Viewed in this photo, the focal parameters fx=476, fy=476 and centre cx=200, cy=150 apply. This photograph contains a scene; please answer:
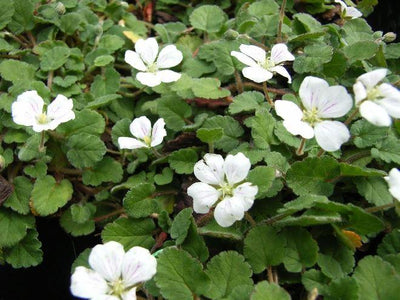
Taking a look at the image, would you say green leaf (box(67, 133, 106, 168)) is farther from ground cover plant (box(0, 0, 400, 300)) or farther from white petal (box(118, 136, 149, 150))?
white petal (box(118, 136, 149, 150))

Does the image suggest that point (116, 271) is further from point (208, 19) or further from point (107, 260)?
point (208, 19)

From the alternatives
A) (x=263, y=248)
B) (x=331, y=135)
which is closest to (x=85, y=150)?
(x=263, y=248)

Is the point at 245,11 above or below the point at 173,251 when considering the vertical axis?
above

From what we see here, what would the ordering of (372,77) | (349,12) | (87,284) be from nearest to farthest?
1. (87,284)
2. (372,77)
3. (349,12)

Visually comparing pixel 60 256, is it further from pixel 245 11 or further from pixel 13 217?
pixel 245 11

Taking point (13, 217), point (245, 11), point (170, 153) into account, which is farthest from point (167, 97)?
point (13, 217)

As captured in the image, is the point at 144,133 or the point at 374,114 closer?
the point at 374,114

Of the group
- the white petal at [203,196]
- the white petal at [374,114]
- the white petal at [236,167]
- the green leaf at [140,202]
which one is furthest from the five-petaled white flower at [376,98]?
the green leaf at [140,202]
